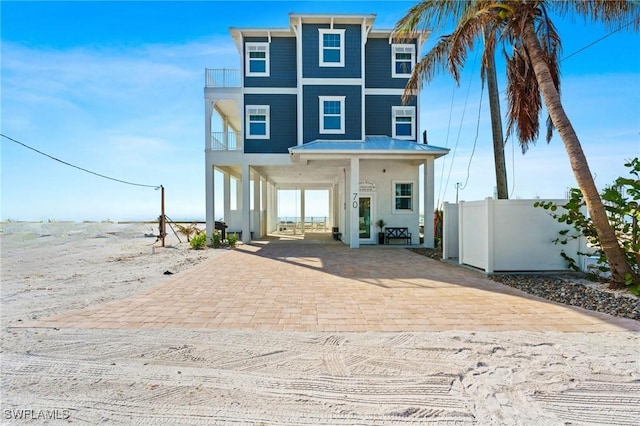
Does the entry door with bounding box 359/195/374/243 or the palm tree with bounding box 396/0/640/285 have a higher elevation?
the palm tree with bounding box 396/0/640/285

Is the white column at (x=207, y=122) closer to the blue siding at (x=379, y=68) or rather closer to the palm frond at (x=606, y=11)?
the blue siding at (x=379, y=68)

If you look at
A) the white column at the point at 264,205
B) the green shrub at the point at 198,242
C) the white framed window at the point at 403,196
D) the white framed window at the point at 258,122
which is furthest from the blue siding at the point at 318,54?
the green shrub at the point at 198,242

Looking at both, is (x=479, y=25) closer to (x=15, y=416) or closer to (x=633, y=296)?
(x=633, y=296)

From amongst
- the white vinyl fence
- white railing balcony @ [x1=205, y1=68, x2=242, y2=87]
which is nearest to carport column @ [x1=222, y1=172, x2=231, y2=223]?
white railing balcony @ [x1=205, y1=68, x2=242, y2=87]

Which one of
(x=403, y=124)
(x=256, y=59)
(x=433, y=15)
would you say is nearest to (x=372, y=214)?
(x=403, y=124)

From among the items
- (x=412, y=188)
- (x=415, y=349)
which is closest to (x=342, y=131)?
(x=412, y=188)

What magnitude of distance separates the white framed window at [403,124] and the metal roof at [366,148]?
41.0 inches

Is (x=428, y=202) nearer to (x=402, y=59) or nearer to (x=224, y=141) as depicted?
(x=402, y=59)

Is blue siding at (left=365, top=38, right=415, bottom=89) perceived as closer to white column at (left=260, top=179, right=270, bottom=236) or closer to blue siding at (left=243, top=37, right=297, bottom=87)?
blue siding at (left=243, top=37, right=297, bottom=87)

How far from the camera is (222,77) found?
1575 cm

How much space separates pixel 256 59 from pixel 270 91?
5.39ft

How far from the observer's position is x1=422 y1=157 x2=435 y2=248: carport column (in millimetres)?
14367

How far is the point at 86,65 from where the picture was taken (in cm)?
1188

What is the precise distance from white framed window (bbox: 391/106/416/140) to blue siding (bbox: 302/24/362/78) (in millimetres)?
→ 2531
